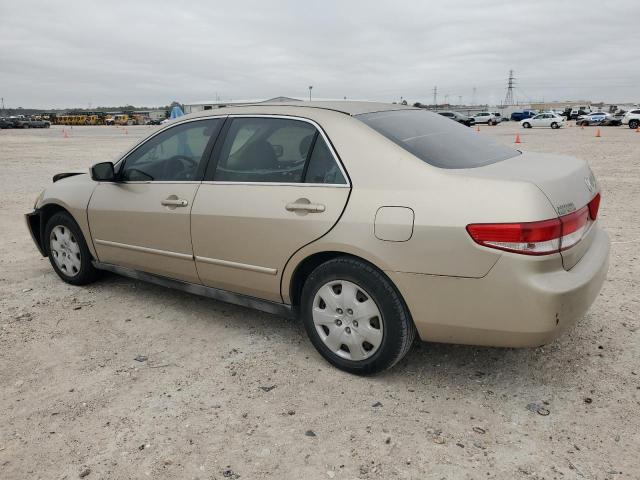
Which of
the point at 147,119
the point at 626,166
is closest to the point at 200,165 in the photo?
the point at 626,166

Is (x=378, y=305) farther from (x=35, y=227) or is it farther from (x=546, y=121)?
(x=546, y=121)

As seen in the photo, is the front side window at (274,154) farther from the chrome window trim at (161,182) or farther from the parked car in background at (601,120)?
the parked car in background at (601,120)

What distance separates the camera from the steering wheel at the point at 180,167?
12.6 ft

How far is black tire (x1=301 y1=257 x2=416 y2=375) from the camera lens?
9.58ft

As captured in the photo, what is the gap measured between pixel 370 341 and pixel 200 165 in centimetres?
174

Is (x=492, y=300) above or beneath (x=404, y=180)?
beneath

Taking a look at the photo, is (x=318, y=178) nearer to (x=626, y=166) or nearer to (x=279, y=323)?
(x=279, y=323)

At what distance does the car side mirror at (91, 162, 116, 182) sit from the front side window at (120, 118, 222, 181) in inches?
3.2

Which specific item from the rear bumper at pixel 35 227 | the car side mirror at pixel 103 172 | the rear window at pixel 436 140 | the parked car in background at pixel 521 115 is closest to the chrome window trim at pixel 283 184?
the rear window at pixel 436 140

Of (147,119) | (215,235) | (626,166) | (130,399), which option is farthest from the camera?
(147,119)

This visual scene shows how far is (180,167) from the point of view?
3930 millimetres

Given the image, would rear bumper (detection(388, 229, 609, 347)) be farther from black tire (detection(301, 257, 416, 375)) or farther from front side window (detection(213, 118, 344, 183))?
front side window (detection(213, 118, 344, 183))

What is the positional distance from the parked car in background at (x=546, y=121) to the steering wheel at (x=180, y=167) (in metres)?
45.7

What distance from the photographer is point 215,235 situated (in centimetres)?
357
